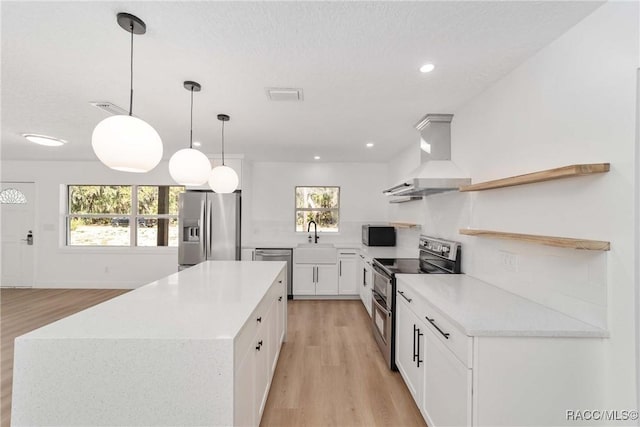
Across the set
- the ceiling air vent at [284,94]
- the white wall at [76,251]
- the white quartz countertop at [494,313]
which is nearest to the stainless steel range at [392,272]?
the white quartz countertop at [494,313]

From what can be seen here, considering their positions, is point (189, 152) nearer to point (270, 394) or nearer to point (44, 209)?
point (270, 394)

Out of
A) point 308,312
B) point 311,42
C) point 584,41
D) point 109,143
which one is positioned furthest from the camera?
point 308,312

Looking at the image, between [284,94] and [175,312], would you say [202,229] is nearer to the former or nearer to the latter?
[284,94]

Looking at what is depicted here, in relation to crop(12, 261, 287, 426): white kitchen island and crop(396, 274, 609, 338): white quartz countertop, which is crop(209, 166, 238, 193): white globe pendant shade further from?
crop(396, 274, 609, 338): white quartz countertop

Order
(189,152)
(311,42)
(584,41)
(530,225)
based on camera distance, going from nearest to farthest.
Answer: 1. (584,41)
2. (311,42)
3. (530,225)
4. (189,152)

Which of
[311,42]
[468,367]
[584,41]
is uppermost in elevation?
[311,42]

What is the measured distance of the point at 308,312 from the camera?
13.7 ft

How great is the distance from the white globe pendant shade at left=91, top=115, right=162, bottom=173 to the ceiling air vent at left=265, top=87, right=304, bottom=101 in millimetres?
1161

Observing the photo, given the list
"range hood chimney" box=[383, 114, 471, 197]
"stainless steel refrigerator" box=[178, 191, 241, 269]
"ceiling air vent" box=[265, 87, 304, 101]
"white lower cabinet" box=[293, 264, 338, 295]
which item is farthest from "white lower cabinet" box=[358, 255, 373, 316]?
"ceiling air vent" box=[265, 87, 304, 101]

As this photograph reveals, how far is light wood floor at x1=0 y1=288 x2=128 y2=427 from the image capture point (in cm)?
267

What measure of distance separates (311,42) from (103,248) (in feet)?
19.0

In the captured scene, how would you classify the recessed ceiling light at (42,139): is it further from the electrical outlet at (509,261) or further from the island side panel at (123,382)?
the electrical outlet at (509,261)

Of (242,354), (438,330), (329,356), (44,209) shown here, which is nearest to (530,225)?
(438,330)

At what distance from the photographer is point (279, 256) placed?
4785 mm
